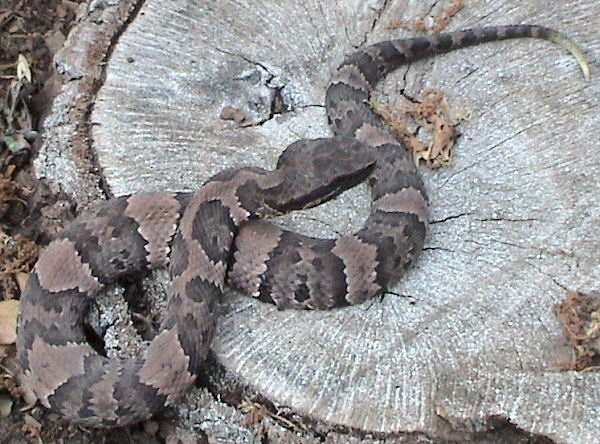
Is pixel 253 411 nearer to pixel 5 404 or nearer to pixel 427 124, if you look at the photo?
pixel 5 404

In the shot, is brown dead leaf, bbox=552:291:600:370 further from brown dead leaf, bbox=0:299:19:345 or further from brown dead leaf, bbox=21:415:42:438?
brown dead leaf, bbox=0:299:19:345

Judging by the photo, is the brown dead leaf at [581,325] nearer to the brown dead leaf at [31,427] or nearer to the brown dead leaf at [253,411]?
the brown dead leaf at [253,411]

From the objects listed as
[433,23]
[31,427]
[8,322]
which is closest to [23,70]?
[8,322]

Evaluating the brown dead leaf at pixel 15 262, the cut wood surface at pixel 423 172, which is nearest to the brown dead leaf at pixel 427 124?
the cut wood surface at pixel 423 172

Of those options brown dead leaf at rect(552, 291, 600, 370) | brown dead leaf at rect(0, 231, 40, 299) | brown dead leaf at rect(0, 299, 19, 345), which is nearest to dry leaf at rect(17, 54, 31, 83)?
brown dead leaf at rect(0, 231, 40, 299)

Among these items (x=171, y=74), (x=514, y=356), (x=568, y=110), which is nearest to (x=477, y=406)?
(x=514, y=356)

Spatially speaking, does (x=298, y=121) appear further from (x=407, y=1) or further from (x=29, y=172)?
(x=29, y=172)
